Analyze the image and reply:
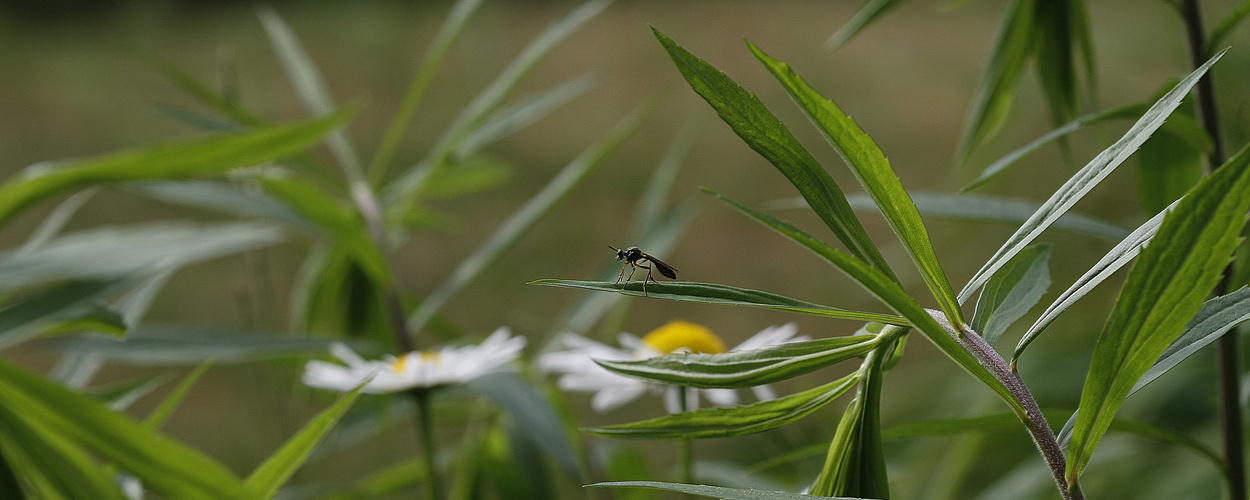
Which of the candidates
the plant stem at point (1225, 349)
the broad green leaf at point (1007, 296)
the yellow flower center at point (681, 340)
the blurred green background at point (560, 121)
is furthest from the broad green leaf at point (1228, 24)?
the blurred green background at point (560, 121)

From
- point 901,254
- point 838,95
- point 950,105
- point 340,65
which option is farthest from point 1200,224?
point 340,65

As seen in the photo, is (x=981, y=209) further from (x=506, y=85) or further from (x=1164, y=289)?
(x=506, y=85)

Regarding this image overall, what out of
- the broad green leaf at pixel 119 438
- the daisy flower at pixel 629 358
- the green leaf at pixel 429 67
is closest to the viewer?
the broad green leaf at pixel 119 438

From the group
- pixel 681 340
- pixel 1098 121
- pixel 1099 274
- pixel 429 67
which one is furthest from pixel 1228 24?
pixel 429 67

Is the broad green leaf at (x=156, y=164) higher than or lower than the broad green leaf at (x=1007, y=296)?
higher

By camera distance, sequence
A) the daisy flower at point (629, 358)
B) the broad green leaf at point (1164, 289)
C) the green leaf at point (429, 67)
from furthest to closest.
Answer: the green leaf at point (429, 67), the daisy flower at point (629, 358), the broad green leaf at point (1164, 289)

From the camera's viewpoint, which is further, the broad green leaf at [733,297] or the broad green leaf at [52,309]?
the broad green leaf at [52,309]

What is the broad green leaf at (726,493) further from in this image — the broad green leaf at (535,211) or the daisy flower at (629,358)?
the broad green leaf at (535,211)
